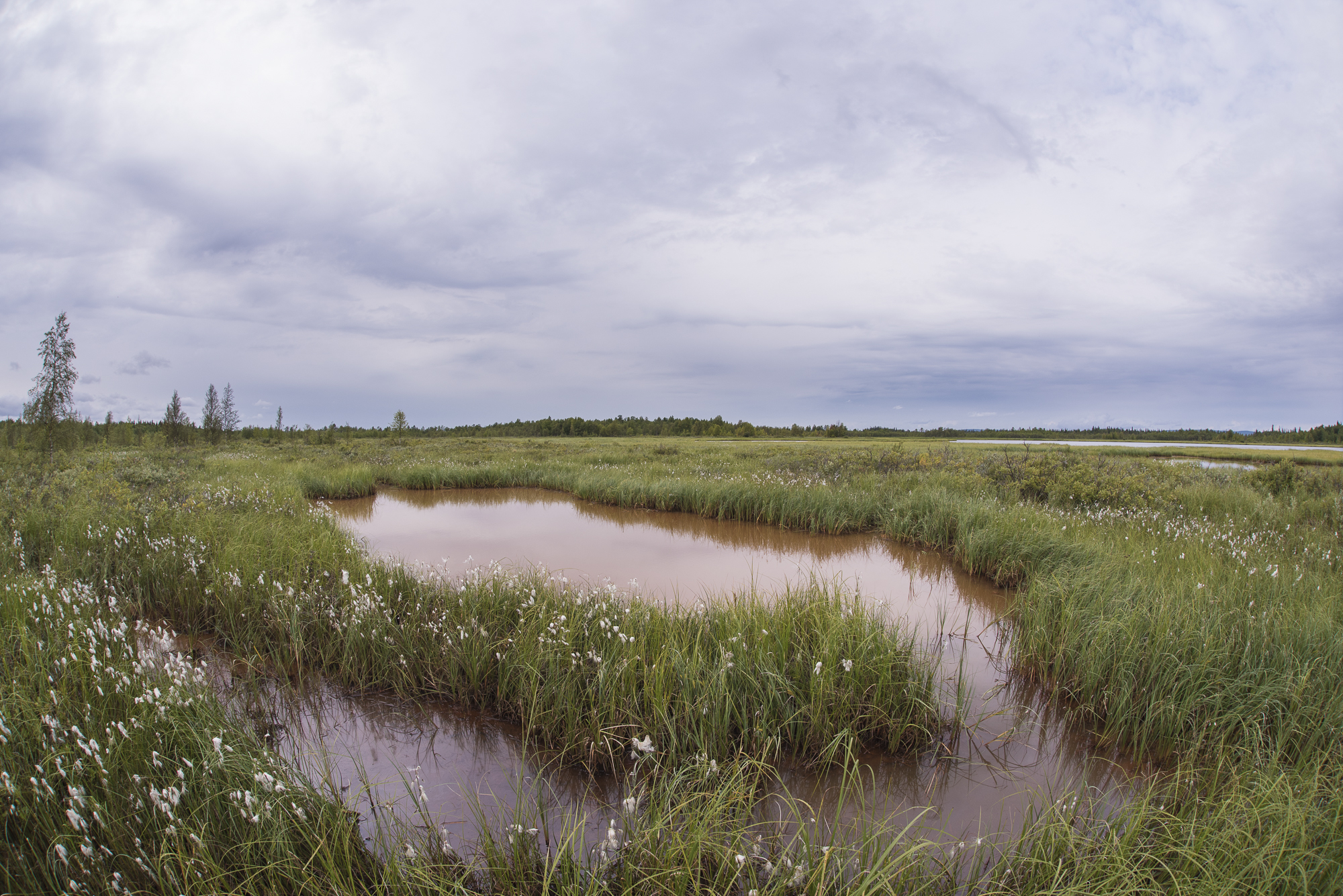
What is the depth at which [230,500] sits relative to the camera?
1273 cm

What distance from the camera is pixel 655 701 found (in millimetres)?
4105

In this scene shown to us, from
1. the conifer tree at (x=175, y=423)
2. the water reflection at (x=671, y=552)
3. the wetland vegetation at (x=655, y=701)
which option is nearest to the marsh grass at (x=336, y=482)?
the water reflection at (x=671, y=552)

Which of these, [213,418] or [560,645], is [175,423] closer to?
[213,418]

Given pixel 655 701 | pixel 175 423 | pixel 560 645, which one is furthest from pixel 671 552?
pixel 175 423

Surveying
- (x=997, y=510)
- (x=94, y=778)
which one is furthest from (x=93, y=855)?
(x=997, y=510)

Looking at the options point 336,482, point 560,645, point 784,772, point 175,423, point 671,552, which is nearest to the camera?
point 784,772

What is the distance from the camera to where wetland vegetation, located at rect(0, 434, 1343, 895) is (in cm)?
264

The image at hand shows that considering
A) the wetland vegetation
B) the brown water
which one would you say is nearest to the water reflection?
the brown water

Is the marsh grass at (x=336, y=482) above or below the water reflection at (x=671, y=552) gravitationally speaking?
above

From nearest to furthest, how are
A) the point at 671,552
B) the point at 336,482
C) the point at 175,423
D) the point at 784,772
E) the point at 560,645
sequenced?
the point at 784,772 < the point at 560,645 < the point at 671,552 < the point at 336,482 < the point at 175,423

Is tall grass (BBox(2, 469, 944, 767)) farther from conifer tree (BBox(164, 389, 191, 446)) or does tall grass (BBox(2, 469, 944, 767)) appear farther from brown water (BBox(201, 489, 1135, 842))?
conifer tree (BBox(164, 389, 191, 446))

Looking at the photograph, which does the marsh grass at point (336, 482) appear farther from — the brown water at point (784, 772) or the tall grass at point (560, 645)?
the brown water at point (784, 772)

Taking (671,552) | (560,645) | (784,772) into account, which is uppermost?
(560,645)

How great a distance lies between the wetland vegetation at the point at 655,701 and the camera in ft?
8.65
